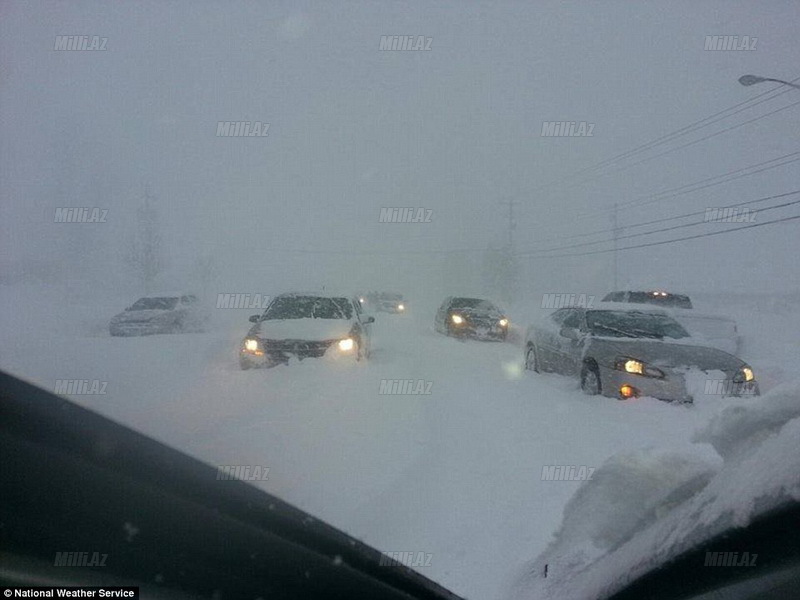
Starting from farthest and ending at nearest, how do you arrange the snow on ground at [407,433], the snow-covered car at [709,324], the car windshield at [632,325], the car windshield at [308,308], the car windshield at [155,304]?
the car windshield at [155,304]
the snow-covered car at [709,324]
the car windshield at [308,308]
the car windshield at [632,325]
the snow on ground at [407,433]

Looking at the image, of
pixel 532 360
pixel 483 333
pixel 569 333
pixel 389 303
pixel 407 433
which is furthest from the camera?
pixel 389 303

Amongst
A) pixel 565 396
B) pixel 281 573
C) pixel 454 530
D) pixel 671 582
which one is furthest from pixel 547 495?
pixel 565 396

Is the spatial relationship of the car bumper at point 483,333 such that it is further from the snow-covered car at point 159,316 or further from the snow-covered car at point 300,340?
the snow-covered car at point 159,316

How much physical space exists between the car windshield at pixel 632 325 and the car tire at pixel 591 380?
24.2 inches

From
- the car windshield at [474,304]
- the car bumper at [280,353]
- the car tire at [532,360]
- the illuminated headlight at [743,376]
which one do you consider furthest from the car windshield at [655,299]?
the car bumper at [280,353]

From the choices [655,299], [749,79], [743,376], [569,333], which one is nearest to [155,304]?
[569,333]

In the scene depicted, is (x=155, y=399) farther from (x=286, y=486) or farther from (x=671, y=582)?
(x=671, y=582)

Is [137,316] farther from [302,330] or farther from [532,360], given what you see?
[532,360]

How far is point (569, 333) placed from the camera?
931 centimetres

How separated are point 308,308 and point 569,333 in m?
4.87

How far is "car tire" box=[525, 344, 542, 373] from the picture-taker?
1128 cm

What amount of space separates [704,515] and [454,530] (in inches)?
86.3

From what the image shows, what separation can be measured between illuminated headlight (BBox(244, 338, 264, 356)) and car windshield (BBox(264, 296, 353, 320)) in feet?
5.04

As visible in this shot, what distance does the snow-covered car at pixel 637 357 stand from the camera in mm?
7074
